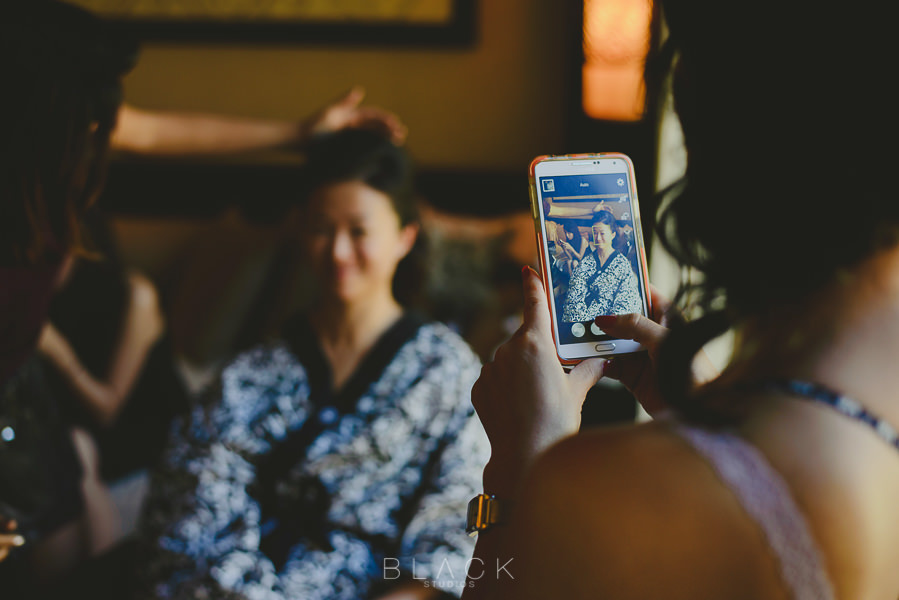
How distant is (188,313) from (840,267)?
7.77 ft

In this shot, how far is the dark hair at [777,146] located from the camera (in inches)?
15.4

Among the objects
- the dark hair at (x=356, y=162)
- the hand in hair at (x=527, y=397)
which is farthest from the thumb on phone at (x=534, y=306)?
the dark hair at (x=356, y=162)

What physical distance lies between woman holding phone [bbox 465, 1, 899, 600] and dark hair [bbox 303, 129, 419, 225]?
969mm

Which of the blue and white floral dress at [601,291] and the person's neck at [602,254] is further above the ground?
the person's neck at [602,254]

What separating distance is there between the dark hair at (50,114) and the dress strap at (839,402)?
94cm

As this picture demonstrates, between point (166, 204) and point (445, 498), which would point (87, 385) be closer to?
point (445, 498)

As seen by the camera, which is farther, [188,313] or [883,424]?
[188,313]

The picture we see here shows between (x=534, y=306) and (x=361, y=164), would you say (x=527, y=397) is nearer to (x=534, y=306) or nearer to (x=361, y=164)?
(x=534, y=306)

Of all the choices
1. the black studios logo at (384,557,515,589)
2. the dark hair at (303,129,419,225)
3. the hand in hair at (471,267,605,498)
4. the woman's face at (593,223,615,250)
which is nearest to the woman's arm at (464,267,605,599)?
the hand in hair at (471,267,605,498)

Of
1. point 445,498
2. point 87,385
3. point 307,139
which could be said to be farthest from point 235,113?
point 445,498

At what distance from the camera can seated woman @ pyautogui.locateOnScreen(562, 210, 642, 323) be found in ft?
2.27

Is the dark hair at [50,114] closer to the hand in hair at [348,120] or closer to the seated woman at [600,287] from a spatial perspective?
the hand in hair at [348,120]

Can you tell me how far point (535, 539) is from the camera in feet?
1.42

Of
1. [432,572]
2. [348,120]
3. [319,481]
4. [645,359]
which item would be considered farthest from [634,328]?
[348,120]
